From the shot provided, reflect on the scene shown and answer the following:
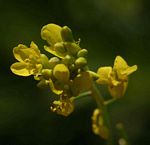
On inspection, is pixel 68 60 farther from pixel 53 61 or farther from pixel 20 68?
pixel 20 68

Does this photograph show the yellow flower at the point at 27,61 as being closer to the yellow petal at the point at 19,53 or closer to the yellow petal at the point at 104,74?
the yellow petal at the point at 19,53

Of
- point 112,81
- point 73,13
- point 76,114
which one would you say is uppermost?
point 73,13

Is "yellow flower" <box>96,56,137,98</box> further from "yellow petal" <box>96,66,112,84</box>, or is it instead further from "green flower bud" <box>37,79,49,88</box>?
"green flower bud" <box>37,79,49,88</box>

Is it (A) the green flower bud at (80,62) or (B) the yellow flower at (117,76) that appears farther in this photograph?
(B) the yellow flower at (117,76)

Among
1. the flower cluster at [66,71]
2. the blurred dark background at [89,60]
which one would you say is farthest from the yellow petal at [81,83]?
the blurred dark background at [89,60]

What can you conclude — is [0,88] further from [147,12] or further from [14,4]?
[147,12]

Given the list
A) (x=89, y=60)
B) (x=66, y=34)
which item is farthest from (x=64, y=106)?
(x=89, y=60)

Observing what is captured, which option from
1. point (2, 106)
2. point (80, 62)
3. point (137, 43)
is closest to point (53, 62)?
point (80, 62)
